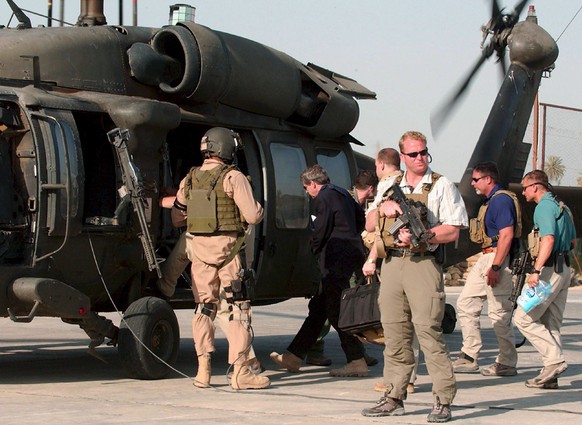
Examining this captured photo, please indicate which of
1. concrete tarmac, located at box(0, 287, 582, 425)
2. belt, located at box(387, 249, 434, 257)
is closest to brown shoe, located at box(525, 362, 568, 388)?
concrete tarmac, located at box(0, 287, 582, 425)

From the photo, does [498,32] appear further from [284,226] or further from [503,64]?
[284,226]

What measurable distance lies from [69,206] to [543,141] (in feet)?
51.2

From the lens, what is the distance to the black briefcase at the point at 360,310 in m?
8.43

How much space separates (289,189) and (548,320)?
2.97 m

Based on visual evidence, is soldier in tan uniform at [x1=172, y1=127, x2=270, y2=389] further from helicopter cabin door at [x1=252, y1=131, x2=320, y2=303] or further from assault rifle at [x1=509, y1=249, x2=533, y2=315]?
assault rifle at [x1=509, y1=249, x2=533, y2=315]

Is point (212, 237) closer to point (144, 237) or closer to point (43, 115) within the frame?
point (144, 237)

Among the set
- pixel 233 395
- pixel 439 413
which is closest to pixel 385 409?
pixel 439 413

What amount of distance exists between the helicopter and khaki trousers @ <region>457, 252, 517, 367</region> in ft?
5.65

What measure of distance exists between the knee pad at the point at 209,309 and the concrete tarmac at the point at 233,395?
1.92ft

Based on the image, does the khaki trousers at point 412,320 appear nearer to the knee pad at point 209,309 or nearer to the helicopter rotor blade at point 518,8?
the knee pad at point 209,309

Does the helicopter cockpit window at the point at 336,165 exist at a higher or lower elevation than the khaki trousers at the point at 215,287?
higher

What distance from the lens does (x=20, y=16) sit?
34.0 feet

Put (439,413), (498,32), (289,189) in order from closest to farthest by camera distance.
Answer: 1. (439,413)
2. (289,189)
3. (498,32)

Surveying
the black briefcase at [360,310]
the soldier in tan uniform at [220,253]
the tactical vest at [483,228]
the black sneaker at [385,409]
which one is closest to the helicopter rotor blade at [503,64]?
the tactical vest at [483,228]
